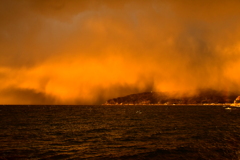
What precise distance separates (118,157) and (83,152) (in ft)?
19.3

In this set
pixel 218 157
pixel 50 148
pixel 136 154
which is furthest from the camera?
pixel 50 148

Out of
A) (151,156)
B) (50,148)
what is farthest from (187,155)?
(50,148)

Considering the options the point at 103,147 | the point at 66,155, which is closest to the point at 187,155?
the point at 103,147

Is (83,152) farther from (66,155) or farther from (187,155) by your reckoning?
(187,155)

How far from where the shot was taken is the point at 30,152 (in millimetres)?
30062

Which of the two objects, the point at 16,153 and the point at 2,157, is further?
the point at 16,153

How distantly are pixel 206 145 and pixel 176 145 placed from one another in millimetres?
4909

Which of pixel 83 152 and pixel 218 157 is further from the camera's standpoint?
pixel 83 152

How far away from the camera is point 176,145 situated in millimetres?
34125

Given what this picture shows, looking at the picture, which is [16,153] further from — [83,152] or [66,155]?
[83,152]

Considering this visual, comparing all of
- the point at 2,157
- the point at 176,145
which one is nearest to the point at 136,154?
the point at 176,145

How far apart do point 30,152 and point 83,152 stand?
778cm

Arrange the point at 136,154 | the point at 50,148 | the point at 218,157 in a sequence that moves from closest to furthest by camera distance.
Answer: the point at 218,157
the point at 136,154
the point at 50,148

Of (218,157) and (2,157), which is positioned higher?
(2,157)
